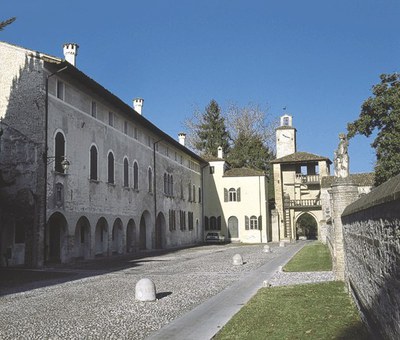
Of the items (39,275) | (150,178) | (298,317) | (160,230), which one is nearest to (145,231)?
(160,230)

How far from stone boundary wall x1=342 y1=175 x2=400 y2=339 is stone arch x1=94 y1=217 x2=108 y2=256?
2128 centimetres

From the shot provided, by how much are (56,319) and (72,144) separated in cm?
1549

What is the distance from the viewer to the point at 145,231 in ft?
113

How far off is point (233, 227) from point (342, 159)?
3988 centimetres

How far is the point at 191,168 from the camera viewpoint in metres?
47.9

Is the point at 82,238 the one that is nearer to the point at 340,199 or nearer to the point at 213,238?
the point at 340,199

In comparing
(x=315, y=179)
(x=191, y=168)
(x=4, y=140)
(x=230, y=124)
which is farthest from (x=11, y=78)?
(x=230, y=124)

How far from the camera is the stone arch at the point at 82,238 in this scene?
79.7 ft

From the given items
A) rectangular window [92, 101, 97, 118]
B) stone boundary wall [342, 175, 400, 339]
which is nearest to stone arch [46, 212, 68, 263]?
rectangular window [92, 101, 97, 118]

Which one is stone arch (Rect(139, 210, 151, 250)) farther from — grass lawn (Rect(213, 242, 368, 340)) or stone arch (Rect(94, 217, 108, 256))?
grass lawn (Rect(213, 242, 368, 340))

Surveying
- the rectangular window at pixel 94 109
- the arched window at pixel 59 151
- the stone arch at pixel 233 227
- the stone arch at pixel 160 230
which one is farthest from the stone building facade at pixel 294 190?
the arched window at pixel 59 151

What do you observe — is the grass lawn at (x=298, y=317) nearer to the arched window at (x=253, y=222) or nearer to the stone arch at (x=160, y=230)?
the stone arch at (x=160, y=230)

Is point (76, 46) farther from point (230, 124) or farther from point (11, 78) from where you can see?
point (230, 124)

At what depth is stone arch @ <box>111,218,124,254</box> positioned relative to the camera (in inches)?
1133
